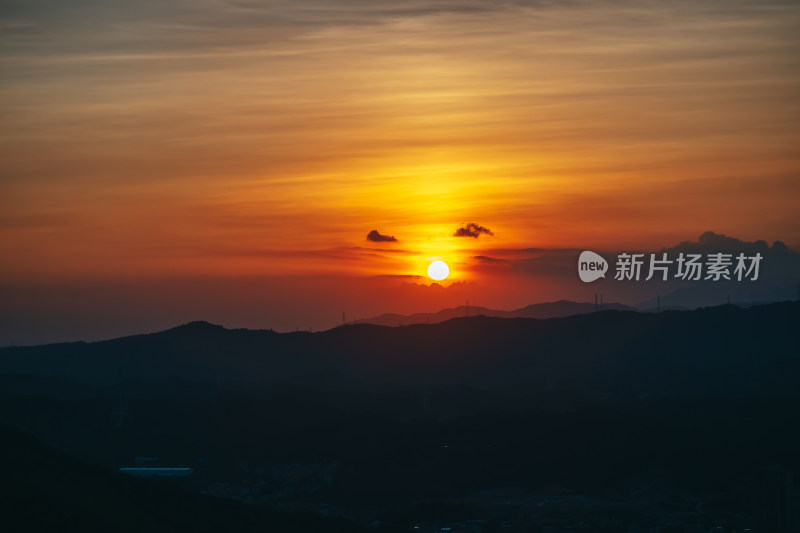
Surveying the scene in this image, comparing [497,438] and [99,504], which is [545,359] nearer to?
[497,438]

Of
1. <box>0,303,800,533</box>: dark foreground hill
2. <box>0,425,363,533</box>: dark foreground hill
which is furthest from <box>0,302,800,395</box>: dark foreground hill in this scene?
<box>0,425,363,533</box>: dark foreground hill

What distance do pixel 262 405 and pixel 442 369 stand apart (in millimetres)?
64950

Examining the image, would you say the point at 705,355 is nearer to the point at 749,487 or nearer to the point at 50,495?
the point at 749,487

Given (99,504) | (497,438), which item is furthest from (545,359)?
(99,504)

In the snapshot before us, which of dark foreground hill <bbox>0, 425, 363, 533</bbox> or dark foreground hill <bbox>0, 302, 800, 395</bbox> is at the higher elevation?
dark foreground hill <bbox>0, 302, 800, 395</bbox>

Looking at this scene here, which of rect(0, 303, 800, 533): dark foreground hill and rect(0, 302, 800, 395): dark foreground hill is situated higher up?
rect(0, 302, 800, 395): dark foreground hill

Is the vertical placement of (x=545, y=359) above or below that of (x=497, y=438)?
above

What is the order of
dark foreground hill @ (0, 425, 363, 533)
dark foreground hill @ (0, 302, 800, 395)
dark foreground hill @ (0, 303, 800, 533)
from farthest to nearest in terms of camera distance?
dark foreground hill @ (0, 302, 800, 395)
dark foreground hill @ (0, 303, 800, 533)
dark foreground hill @ (0, 425, 363, 533)

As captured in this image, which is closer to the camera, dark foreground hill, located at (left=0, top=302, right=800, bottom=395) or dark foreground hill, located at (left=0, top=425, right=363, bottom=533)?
dark foreground hill, located at (left=0, top=425, right=363, bottom=533)

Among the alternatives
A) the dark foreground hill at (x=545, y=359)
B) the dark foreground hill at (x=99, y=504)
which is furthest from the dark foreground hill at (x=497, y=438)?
the dark foreground hill at (x=545, y=359)

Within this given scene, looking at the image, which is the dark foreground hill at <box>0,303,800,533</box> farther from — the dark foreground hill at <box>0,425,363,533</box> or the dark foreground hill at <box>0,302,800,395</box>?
the dark foreground hill at <box>0,302,800,395</box>

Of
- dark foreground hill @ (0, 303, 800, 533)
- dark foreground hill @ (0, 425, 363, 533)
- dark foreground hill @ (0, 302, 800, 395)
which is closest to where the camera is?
dark foreground hill @ (0, 425, 363, 533)

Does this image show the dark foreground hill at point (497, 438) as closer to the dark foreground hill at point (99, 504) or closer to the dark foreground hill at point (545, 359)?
the dark foreground hill at point (99, 504)

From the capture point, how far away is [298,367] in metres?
197
